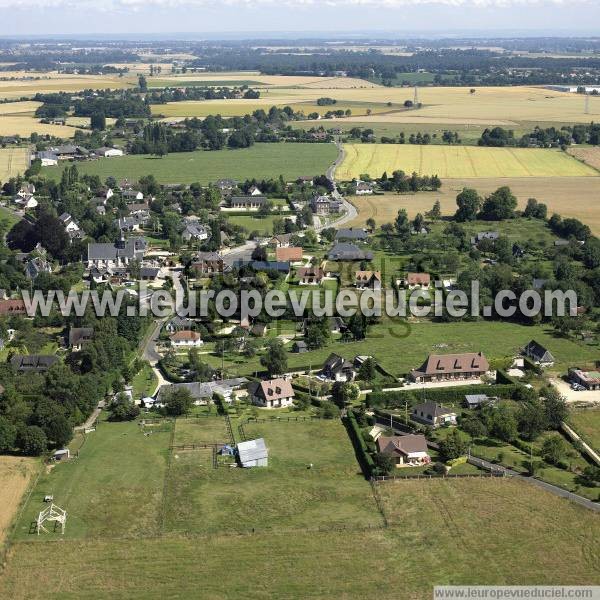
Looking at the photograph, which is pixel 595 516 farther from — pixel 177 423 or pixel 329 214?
pixel 329 214

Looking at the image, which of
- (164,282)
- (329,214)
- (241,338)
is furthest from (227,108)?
A: (241,338)

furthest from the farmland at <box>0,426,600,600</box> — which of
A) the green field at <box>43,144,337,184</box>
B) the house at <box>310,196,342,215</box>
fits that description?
the green field at <box>43,144,337,184</box>

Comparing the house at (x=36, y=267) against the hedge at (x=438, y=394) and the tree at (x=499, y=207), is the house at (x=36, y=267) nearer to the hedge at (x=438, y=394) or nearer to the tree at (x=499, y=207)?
the hedge at (x=438, y=394)

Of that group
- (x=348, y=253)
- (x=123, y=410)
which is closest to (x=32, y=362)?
(x=123, y=410)

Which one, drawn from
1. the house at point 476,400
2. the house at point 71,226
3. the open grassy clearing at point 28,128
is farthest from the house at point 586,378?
the open grassy clearing at point 28,128

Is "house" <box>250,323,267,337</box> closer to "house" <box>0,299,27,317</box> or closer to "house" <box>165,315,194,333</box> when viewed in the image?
"house" <box>165,315,194,333</box>

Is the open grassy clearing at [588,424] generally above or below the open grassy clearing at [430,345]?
above
